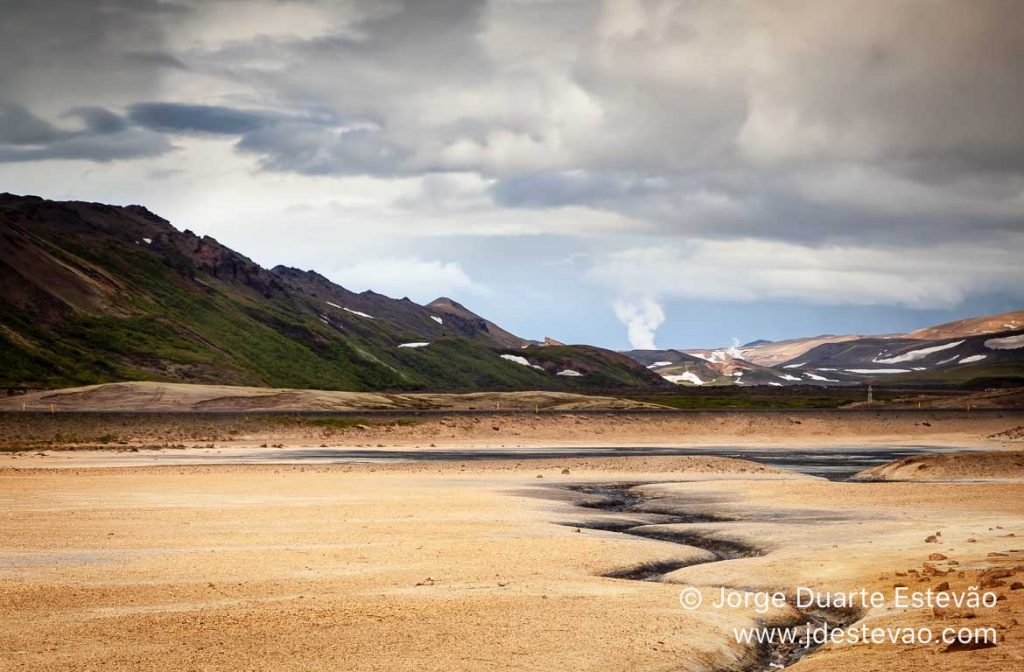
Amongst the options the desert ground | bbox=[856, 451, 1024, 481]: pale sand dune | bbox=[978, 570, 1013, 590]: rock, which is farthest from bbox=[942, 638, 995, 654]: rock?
bbox=[856, 451, 1024, 481]: pale sand dune

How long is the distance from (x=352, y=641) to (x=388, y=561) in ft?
30.2

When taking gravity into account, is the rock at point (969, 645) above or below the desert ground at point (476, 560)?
above

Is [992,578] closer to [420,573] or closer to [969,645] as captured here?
[969,645]

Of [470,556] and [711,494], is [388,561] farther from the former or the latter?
[711,494]

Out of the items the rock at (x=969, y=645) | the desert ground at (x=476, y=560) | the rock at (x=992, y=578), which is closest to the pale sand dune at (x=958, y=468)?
the desert ground at (x=476, y=560)

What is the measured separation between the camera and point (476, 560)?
28.4m

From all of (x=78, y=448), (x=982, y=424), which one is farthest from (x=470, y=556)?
(x=982, y=424)

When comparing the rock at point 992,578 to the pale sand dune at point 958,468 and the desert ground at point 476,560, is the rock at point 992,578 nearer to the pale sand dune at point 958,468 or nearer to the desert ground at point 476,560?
the desert ground at point 476,560

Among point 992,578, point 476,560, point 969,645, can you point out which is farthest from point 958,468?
point 969,645

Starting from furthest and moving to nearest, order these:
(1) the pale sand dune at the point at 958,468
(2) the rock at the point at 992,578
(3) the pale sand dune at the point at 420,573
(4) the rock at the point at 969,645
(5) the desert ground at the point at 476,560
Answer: (1) the pale sand dune at the point at 958,468, (2) the rock at the point at 992,578, (5) the desert ground at the point at 476,560, (3) the pale sand dune at the point at 420,573, (4) the rock at the point at 969,645

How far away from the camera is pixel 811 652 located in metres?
20.1

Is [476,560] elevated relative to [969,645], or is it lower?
lower

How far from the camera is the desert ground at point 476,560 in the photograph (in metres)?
18.3

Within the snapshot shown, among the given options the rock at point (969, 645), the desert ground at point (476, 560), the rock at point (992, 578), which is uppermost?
the rock at point (992, 578)
